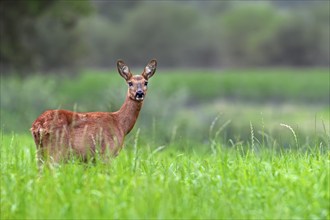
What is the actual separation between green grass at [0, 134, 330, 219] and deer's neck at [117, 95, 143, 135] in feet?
3.09

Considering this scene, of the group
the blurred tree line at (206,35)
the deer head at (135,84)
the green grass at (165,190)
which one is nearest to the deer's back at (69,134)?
the green grass at (165,190)

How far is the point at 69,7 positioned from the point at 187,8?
69.7 m

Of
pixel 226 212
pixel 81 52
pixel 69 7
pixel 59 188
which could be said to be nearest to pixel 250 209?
pixel 226 212

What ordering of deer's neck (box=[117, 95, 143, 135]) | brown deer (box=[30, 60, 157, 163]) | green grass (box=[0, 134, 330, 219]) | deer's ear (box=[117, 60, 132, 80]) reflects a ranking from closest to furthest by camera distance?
green grass (box=[0, 134, 330, 219])
brown deer (box=[30, 60, 157, 163])
deer's neck (box=[117, 95, 143, 135])
deer's ear (box=[117, 60, 132, 80])

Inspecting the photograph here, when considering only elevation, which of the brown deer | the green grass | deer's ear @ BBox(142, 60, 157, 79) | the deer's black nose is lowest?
the green grass

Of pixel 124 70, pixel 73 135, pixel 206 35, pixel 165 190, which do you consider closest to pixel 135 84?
pixel 124 70

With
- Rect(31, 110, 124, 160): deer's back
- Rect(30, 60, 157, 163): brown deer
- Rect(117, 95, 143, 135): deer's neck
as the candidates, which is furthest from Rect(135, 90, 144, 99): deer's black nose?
Rect(31, 110, 124, 160): deer's back

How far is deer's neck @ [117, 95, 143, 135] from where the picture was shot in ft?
36.1

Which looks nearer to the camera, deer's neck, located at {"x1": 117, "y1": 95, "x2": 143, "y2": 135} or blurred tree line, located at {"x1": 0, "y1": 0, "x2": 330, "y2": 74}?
deer's neck, located at {"x1": 117, "y1": 95, "x2": 143, "y2": 135}

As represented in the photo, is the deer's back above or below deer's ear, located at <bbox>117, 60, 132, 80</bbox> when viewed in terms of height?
below

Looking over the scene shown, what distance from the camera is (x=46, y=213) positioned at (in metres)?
8.43

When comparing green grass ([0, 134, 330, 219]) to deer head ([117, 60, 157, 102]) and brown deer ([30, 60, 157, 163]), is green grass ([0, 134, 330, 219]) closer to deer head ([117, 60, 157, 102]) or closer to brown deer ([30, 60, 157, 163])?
brown deer ([30, 60, 157, 163])

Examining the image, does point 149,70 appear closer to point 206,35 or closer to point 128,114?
point 128,114

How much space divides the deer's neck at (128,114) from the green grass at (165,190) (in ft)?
3.09
